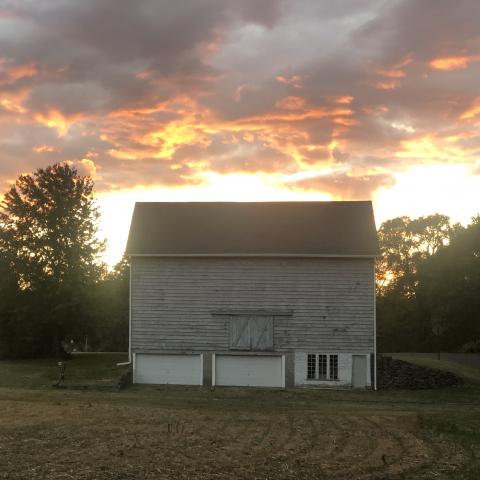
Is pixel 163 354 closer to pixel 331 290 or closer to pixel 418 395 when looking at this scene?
pixel 331 290

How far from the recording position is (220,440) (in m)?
18.3

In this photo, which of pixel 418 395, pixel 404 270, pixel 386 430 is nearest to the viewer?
pixel 386 430

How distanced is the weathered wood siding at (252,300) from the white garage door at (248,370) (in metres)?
0.85

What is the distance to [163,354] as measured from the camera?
3722 centimetres

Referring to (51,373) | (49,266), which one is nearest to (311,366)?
(51,373)

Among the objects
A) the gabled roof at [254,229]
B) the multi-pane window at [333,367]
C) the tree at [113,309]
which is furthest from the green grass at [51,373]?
the multi-pane window at [333,367]

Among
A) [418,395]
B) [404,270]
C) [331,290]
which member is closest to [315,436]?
[418,395]

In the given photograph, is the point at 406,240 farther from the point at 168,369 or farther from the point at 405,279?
the point at 168,369

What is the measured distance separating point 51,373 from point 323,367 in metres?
16.0

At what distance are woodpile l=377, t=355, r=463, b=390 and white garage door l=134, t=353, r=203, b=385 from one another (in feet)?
33.4

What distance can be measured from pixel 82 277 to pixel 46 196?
22.5 feet

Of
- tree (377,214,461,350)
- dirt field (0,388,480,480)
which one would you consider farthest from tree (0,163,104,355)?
tree (377,214,461,350)

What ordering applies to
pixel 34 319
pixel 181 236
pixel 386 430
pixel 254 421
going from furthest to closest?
pixel 34 319 → pixel 181 236 → pixel 254 421 → pixel 386 430

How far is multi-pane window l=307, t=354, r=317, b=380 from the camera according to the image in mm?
36438
